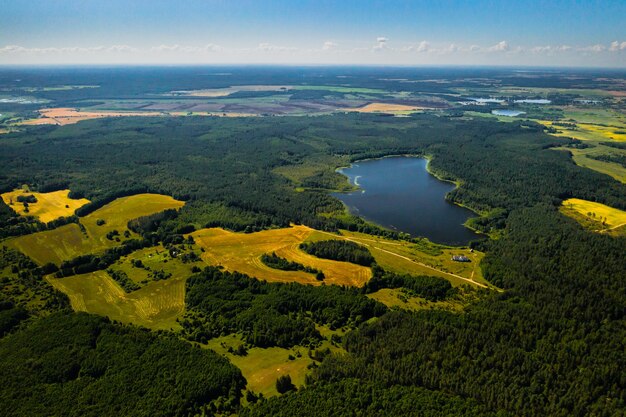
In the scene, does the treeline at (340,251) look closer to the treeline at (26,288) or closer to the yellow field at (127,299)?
the yellow field at (127,299)

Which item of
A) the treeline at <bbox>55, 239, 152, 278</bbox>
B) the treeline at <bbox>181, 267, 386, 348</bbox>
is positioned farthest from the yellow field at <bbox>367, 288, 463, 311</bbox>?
the treeline at <bbox>55, 239, 152, 278</bbox>

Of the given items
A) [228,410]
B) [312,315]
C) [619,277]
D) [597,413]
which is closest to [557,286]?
[619,277]

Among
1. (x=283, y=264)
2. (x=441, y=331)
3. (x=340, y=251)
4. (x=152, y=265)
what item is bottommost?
(x=152, y=265)

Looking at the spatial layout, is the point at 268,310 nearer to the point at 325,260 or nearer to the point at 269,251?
the point at 325,260

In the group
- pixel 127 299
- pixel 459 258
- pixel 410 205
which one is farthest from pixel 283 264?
pixel 410 205

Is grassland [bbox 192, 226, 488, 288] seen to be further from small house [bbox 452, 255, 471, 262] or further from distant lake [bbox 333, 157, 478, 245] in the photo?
distant lake [bbox 333, 157, 478, 245]

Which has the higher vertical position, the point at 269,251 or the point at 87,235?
the point at 87,235

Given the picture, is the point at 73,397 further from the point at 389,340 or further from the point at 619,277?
the point at 619,277
